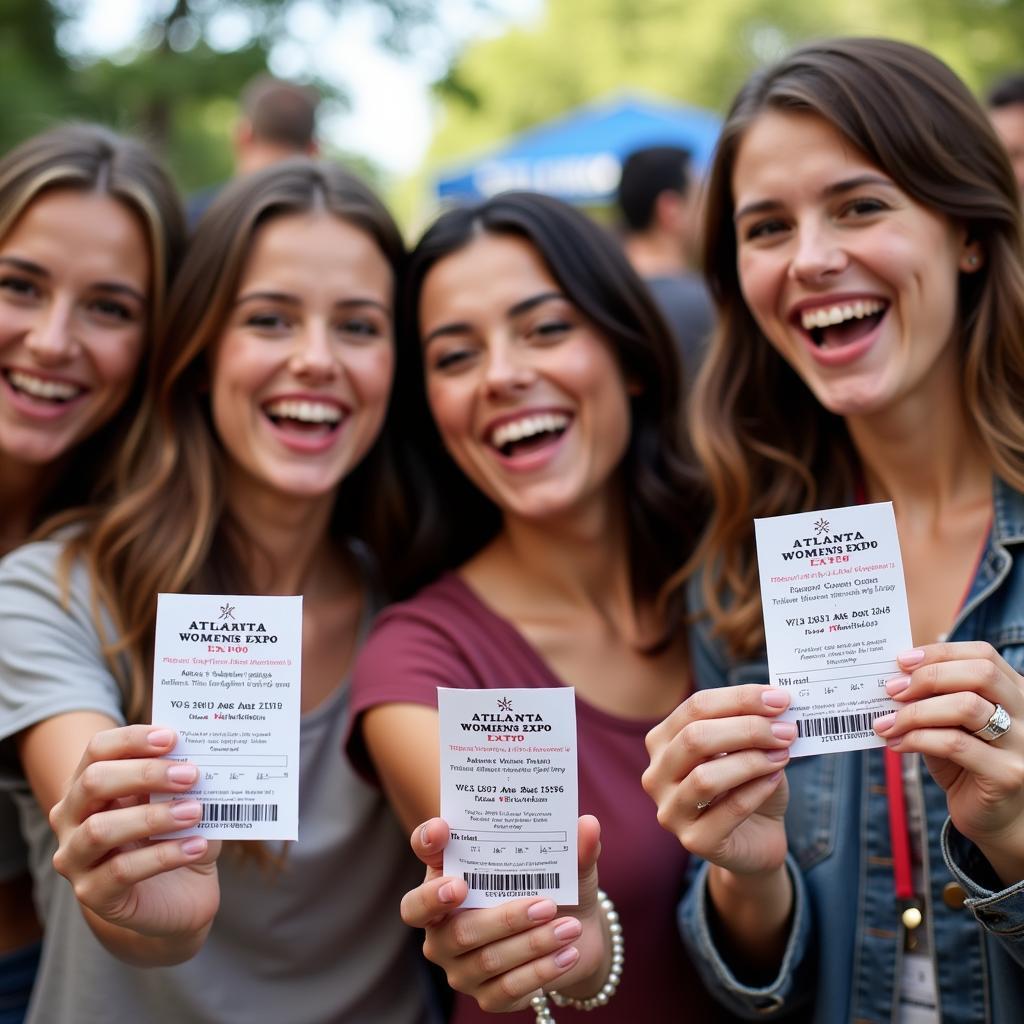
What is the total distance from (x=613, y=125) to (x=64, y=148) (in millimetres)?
9993

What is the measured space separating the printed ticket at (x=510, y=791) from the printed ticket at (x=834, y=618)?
0.36 m

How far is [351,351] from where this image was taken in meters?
2.73

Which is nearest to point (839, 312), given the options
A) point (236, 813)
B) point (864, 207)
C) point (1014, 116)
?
point (864, 207)

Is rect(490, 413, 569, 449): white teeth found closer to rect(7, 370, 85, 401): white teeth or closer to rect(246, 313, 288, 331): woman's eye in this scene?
rect(246, 313, 288, 331): woman's eye

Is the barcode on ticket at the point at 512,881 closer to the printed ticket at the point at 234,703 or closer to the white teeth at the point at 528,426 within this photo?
the printed ticket at the point at 234,703

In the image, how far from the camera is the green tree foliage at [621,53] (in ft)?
76.8

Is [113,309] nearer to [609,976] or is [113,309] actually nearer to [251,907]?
[251,907]

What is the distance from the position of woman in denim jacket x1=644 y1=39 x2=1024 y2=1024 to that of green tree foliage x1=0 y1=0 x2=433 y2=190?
651 centimetres

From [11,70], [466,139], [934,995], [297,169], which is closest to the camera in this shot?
[934,995]

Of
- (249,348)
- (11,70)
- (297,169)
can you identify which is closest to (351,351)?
(249,348)

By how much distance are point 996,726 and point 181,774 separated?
4.10ft

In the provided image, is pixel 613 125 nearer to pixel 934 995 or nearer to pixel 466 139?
pixel 934 995

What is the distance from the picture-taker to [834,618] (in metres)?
1.76

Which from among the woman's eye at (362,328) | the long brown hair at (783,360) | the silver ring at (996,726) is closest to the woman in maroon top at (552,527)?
the woman's eye at (362,328)
